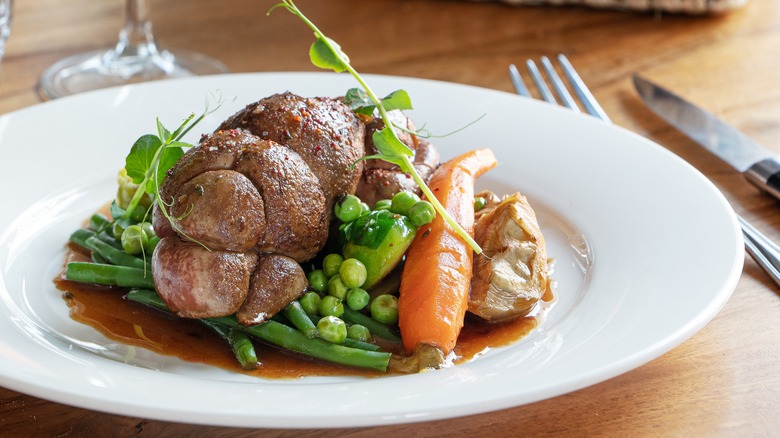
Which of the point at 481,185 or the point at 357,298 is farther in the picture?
the point at 481,185

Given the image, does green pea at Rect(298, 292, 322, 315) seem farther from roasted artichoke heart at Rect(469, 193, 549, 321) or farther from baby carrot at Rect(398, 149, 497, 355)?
roasted artichoke heart at Rect(469, 193, 549, 321)

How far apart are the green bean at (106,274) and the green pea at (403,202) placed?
3.15 ft

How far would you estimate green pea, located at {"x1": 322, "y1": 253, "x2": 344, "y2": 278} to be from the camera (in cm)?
327

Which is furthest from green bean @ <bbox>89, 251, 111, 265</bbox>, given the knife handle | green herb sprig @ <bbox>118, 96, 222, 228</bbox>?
the knife handle

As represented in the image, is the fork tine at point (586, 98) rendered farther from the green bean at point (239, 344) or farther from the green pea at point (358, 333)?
the green bean at point (239, 344)

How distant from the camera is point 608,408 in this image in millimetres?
2721

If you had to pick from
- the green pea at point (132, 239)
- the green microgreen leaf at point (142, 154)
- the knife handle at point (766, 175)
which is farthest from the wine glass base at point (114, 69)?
the knife handle at point (766, 175)

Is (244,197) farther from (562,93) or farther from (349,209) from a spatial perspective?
(562,93)

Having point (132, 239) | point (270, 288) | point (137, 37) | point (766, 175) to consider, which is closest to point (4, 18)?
point (137, 37)

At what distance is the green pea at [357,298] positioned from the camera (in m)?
3.15

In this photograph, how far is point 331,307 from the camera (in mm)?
3098

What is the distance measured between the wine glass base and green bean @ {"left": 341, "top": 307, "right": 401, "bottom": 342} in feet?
9.39

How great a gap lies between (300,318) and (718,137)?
258cm

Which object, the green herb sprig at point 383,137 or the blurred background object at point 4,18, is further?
the blurred background object at point 4,18
